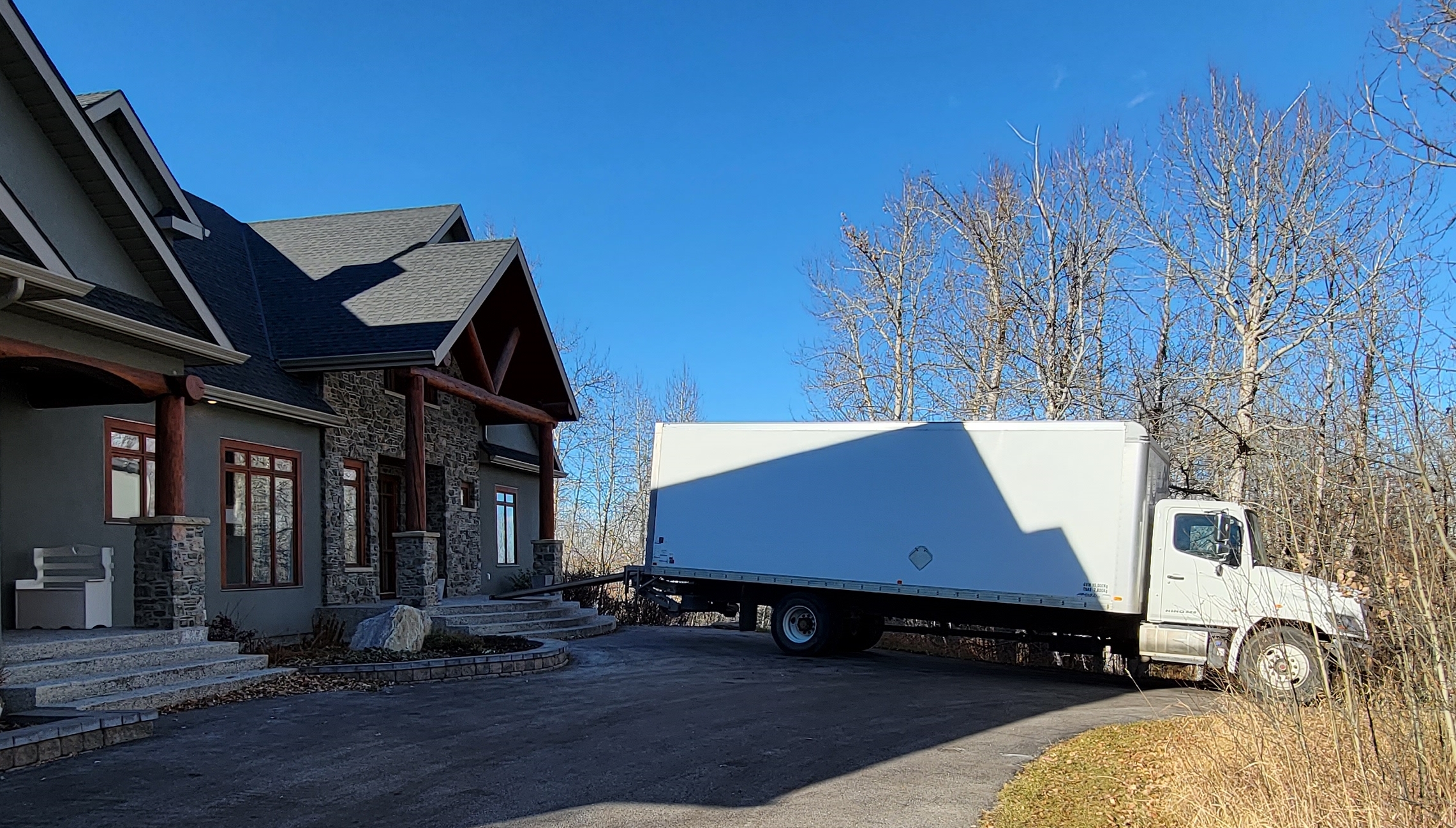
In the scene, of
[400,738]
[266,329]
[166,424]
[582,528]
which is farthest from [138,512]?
[582,528]

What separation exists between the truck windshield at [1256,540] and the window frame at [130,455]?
1264cm

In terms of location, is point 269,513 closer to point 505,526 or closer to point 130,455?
point 130,455

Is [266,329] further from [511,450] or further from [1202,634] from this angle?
[1202,634]

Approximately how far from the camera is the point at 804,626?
52.3 feet

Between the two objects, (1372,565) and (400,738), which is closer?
(1372,565)

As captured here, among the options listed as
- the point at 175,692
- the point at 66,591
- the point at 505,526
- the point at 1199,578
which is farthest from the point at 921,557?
the point at 505,526

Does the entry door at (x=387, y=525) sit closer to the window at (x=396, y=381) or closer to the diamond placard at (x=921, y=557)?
the window at (x=396, y=381)

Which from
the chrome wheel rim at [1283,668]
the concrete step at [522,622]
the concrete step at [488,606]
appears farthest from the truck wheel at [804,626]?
the chrome wheel rim at [1283,668]

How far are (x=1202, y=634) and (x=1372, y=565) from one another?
27.1 feet

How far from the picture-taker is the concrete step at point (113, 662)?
372 inches

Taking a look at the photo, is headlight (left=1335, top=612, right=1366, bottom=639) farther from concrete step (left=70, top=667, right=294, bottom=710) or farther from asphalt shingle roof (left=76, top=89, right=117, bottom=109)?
asphalt shingle roof (left=76, top=89, right=117, bottom=109)

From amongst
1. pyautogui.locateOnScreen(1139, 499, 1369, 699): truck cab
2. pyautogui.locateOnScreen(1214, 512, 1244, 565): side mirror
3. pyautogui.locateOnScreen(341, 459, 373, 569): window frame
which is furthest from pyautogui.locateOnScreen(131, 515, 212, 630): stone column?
pyautogui.locateOnScreen(1214, 512, 1244, 565): side mirror

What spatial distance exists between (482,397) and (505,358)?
136 cm

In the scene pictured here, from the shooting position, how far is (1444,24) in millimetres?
6324
